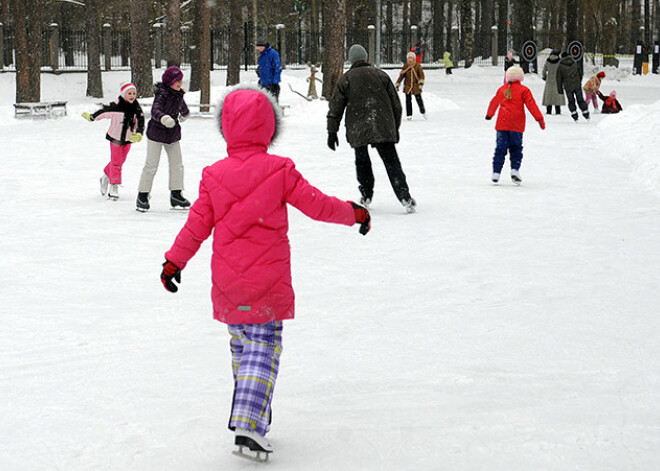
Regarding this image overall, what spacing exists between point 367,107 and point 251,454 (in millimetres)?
6278

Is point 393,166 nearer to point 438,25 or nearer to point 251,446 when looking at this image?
point 251,446

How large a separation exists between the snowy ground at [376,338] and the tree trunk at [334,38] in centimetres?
1238

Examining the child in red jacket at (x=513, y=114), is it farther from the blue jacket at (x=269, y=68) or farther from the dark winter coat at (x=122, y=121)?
the blue jacket at (x=269, y=68)

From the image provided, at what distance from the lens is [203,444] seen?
387cm

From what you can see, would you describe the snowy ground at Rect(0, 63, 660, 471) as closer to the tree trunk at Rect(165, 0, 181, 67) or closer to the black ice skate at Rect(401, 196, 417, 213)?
the black ice skate at Rect(401, 196, 417, 213)

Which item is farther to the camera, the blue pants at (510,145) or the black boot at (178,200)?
the blue pants at (510,145)

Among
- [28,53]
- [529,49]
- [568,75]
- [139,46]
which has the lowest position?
[568,75]

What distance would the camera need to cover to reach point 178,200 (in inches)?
396

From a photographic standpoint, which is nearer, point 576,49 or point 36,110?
point 36,110

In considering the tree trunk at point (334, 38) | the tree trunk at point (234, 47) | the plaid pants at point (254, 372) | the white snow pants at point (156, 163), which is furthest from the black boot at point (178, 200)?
the tree trunk at point (234, 47)

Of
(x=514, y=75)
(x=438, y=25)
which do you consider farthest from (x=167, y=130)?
(x=438, y=25)

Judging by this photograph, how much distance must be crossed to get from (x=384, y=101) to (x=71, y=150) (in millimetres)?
8162

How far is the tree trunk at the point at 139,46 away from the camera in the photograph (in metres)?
26.8

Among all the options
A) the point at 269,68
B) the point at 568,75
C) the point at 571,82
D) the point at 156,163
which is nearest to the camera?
the point at 156,163
